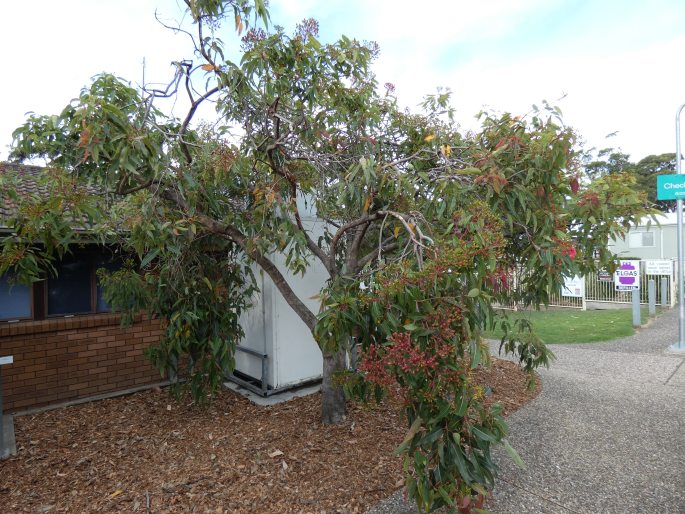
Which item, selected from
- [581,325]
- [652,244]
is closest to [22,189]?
[581,325]

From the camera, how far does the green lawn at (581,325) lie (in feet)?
31.0

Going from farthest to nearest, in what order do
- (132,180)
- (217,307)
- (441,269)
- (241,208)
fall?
1. (217,307)
2. (241,208)
3. (132,180)
4. (441,269)

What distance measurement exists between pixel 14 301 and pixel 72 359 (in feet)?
3.21

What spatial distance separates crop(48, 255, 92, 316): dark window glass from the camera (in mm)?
5430

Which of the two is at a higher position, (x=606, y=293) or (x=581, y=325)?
(x=606, y=293)

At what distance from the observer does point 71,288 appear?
219 inches

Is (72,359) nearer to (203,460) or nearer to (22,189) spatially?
(22,189)

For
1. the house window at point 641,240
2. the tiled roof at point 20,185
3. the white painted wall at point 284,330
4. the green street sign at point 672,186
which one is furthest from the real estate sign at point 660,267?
the tiled roof at point 20,185

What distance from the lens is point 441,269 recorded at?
1.98 m

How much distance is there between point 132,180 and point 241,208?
3.64ft

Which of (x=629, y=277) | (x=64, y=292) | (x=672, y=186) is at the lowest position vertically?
(x=629, y=277)

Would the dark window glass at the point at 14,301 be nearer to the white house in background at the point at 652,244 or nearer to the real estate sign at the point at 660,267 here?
the real estate sign at the point at 660,267

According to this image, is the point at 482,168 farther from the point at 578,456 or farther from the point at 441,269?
the point at 578,456

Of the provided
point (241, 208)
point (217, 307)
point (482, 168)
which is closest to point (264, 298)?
point (217, 307)
